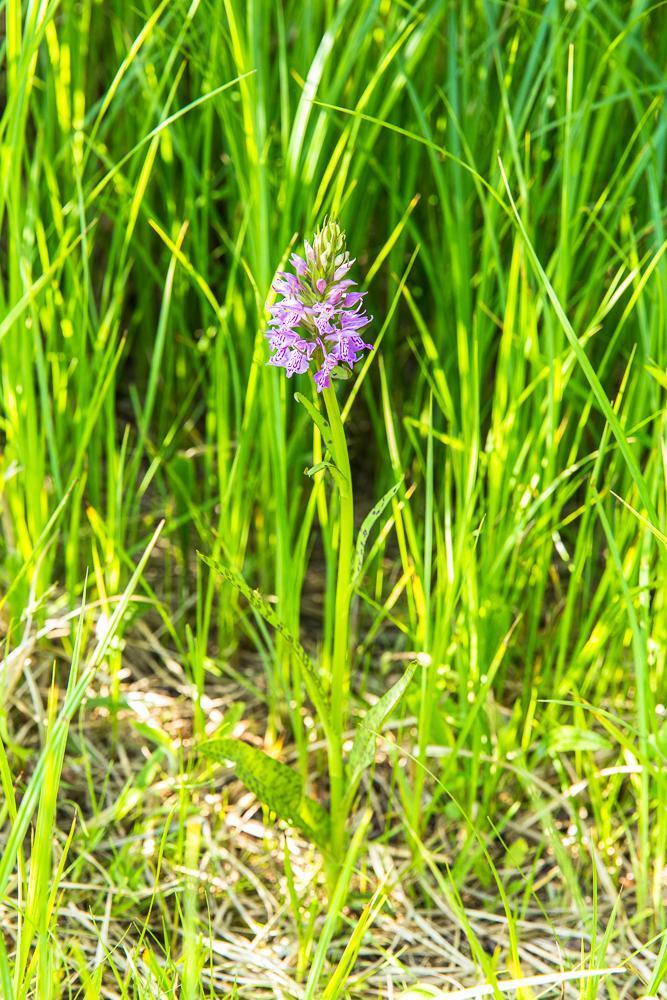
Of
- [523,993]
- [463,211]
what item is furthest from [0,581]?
[523,993]

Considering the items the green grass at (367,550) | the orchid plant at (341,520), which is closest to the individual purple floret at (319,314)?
the orchid plant at (341,520)

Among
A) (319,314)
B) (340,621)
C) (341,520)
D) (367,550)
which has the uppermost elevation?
(319,314)

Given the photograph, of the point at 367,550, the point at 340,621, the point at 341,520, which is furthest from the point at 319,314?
the point at 367,550

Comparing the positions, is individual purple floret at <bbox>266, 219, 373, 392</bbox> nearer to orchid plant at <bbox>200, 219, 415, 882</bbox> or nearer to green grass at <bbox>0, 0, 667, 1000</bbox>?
orchid plant at <bbox>200, 219, 415, 882</bbox>

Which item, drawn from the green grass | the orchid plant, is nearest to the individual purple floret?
the orchid plant

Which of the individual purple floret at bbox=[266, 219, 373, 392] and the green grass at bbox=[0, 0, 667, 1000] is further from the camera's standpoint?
the green grass at bbox=[0, 0, 667, 1000]

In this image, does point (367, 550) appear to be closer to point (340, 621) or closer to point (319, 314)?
point (340, 621)

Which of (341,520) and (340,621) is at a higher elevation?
(341,520)

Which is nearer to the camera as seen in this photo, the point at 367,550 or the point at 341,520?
the point at 341,520
